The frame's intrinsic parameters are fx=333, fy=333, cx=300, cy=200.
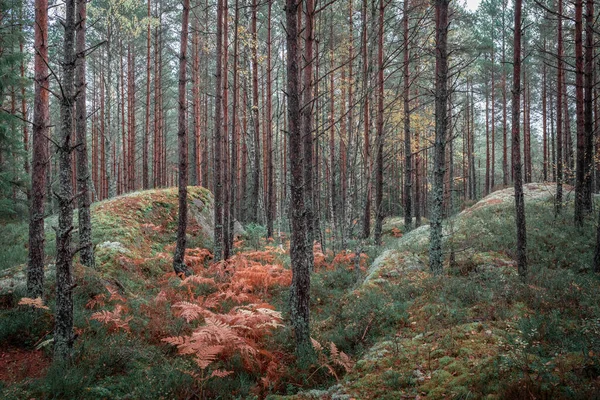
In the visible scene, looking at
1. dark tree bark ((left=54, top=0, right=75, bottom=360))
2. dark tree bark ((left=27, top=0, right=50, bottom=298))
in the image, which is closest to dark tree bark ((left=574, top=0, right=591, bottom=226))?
dark tree bark ((left=54, top=0, right=75, bottom=360))

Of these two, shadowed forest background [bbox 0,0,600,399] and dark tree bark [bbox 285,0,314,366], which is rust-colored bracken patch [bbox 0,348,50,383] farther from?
dark tree bark [bbox 285,0,314,366]

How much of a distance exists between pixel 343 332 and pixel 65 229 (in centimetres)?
451

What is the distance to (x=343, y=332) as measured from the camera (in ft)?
18.5

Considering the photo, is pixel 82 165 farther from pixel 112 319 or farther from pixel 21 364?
pixel 21 364

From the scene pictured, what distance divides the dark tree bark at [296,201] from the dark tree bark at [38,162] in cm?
508

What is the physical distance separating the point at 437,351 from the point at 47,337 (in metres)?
6.18

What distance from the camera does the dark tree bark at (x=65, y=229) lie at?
4594mm

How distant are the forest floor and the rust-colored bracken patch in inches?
1.0

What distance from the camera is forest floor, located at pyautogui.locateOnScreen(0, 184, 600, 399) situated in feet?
12.8

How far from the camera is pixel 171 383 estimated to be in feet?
13.9

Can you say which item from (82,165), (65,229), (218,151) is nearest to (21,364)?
(65,229)

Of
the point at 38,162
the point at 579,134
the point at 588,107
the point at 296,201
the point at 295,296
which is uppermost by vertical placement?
the point at 588,107

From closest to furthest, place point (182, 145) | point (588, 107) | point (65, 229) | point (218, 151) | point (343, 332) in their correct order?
point (65, 229)
point (343, 332)
point (182, 145)
point (588, 107)
point (218, 151)

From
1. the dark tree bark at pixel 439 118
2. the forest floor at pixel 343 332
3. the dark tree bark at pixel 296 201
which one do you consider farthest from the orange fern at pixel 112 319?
the dark tree bark at pixel 439 118
